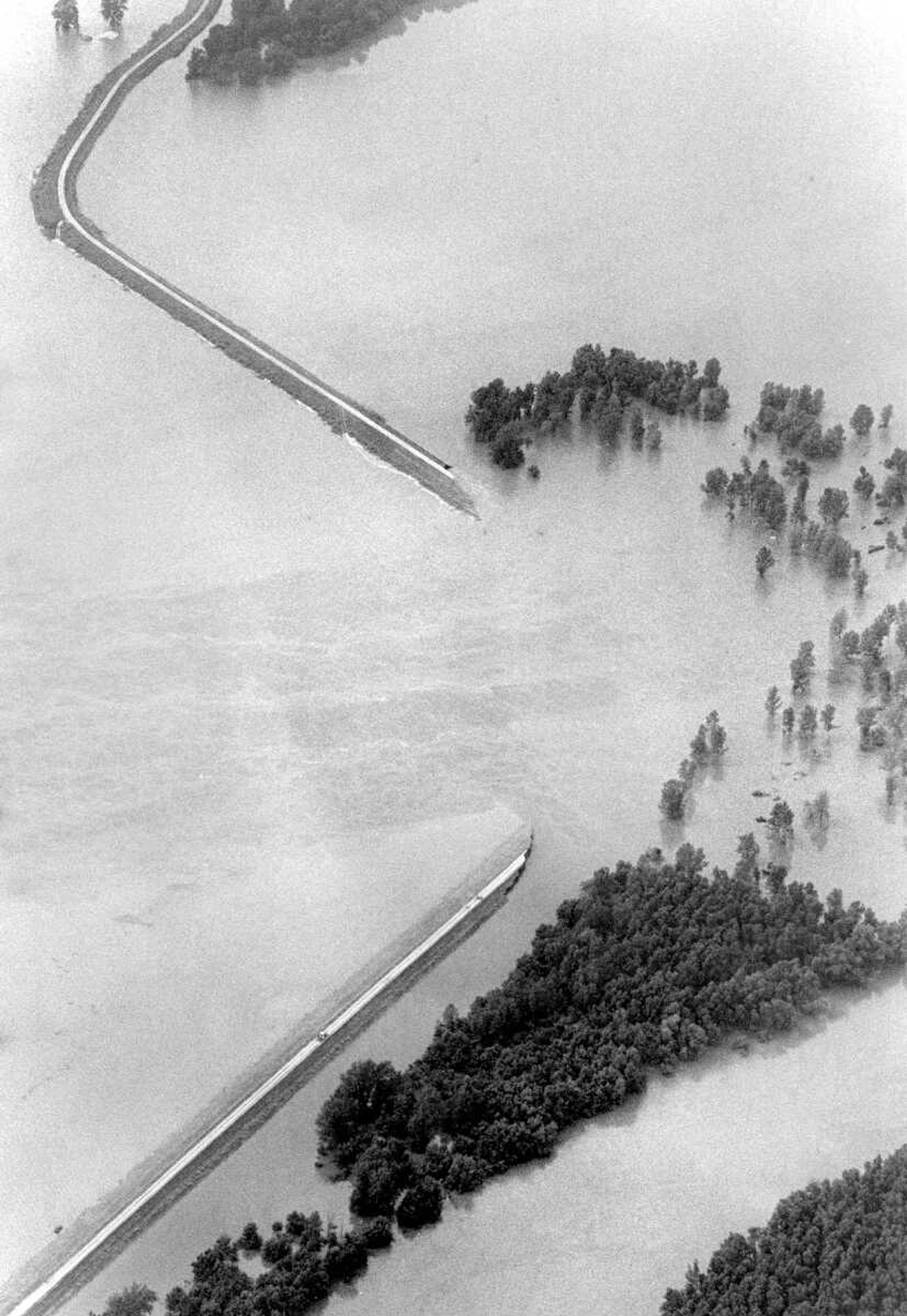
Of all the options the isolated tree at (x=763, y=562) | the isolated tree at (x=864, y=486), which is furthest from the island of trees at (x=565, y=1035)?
the isolated tree at (x=864, y=486)

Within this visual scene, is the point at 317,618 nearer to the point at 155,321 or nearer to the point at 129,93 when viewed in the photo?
the point at 155,321

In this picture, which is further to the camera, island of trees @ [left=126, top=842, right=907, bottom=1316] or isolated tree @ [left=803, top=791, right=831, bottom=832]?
isolated tree @ [left=803, top=791, right=831, bottom=832]

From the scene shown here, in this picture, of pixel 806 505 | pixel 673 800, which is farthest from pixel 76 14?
pixel 673 800

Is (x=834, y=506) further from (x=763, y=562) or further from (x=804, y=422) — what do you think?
(x=804, y=422)

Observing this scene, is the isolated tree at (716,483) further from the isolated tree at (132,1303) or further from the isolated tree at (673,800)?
the isolated tree at (132,1303)

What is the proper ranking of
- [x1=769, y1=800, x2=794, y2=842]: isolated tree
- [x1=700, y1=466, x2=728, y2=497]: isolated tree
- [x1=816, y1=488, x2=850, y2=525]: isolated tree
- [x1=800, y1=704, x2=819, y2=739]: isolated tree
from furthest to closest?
[x1=700, y1=466, x2=728, y2=497]: isolated tree < [x1=816, y1=488, x2=850, y2=525]: isolated tree < [x1=800, y1=704, x2=819, y2=739]: isolated tree < [x1=769, y1=800, x2=794, y2=842]: isolated tree

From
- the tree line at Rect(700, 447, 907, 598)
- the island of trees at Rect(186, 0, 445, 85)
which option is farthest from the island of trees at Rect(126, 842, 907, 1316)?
the island of trees at Rect(186, 0, 445, 85)

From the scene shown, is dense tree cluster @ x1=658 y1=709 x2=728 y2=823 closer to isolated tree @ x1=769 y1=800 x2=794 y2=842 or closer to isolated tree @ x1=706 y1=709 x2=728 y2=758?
isolated tree @ x1=706 y1=709 x2=728 y2=758
